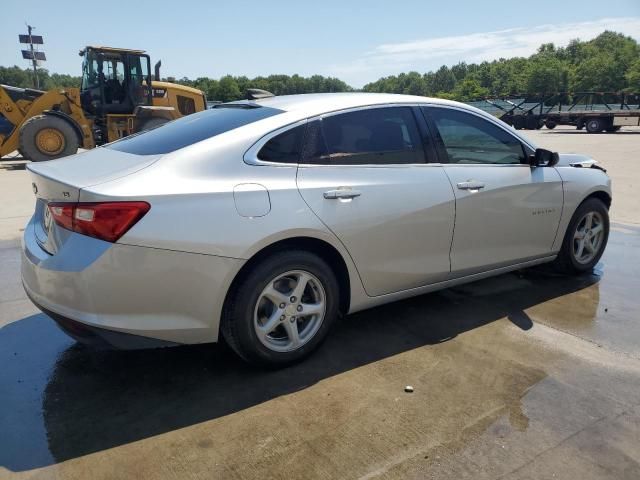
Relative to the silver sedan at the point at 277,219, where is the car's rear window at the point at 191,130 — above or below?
above

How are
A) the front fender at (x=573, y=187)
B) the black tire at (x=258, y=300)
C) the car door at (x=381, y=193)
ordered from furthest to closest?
1. the front fender at (x=573, y=187)
2. the car door at (x=381, y=193)
3. the black tire at (x=258, y=300)

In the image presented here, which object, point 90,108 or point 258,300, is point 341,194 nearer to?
point 258,300

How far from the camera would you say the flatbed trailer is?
101 ft

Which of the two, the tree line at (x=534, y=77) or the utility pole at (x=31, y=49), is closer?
the utility pole at (x=31, y=49)

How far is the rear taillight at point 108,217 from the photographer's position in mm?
2508

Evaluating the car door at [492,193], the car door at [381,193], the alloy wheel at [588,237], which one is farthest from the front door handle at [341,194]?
the alloy wheel at [588,237]

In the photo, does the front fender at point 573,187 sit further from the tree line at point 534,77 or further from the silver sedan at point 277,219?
the tree line at point 534,77

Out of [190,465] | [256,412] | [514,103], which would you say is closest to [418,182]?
[256,412]

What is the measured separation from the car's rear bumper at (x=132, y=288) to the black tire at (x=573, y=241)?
127 inches

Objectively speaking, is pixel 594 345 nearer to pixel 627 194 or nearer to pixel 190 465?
pixel 190 465

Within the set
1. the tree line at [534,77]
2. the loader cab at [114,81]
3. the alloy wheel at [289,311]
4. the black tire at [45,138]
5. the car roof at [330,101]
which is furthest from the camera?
the tree line at [534,77]

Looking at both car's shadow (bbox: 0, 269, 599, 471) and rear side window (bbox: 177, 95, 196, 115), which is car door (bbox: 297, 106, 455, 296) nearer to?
car's shadow (bbox: 0, 269, 599, 471)

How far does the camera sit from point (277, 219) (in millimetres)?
2852

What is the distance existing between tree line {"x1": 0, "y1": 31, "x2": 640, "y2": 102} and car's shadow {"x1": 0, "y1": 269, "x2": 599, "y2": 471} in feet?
189
